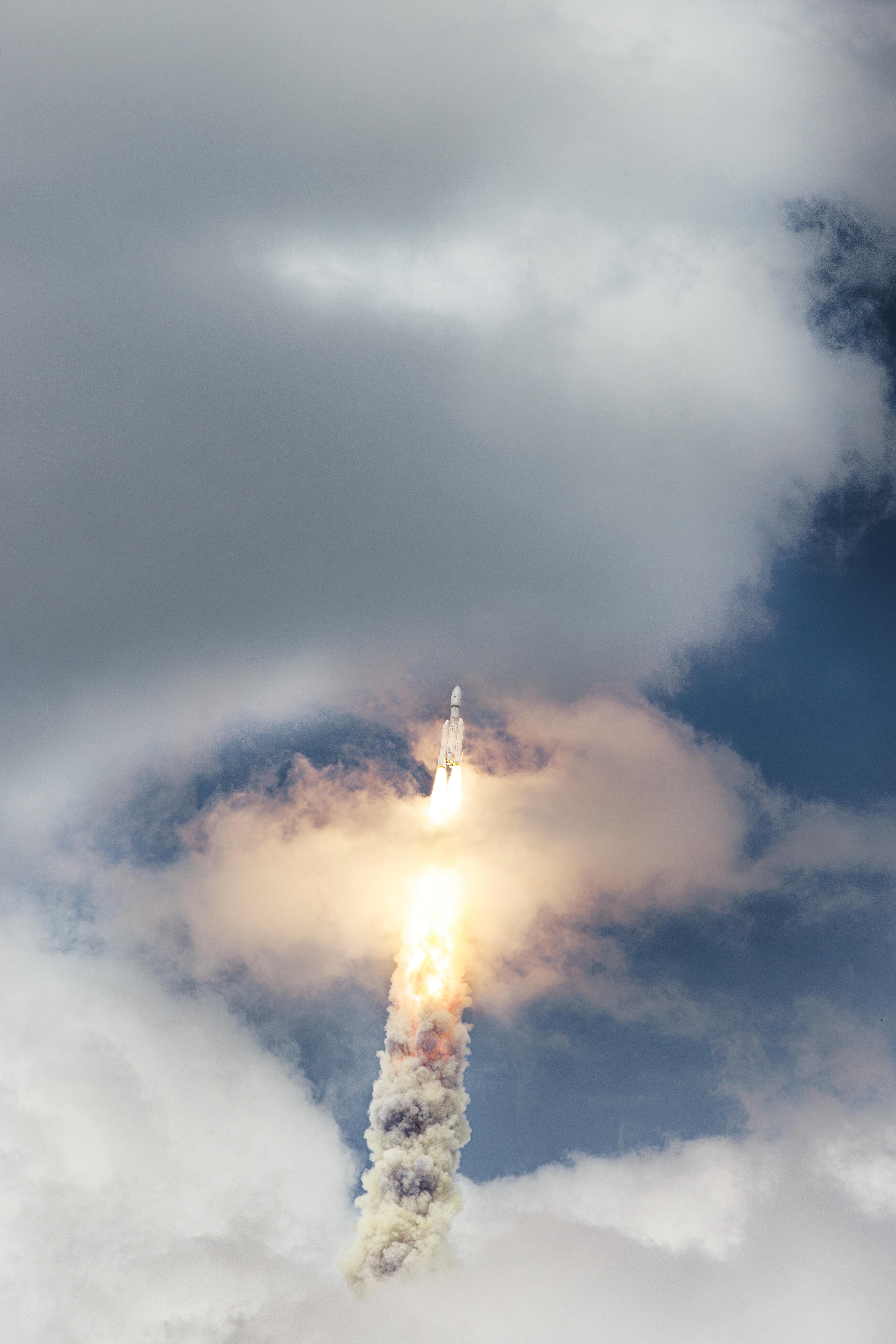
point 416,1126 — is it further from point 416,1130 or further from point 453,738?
point 453,738

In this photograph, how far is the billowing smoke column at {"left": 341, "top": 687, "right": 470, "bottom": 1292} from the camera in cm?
8588

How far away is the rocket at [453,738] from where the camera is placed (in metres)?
92.8

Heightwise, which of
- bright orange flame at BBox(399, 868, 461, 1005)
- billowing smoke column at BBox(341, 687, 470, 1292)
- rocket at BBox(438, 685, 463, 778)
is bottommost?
billowing smoke column at BBox(341, 687, 470, 1292)

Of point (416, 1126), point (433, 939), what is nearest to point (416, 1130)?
point (416, 1126)

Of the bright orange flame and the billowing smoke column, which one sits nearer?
the billowing smoke column

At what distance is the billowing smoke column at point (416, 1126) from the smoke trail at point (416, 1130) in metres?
0.08

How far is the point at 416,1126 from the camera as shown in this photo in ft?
281

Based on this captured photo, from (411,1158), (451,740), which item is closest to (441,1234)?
(411,1158)

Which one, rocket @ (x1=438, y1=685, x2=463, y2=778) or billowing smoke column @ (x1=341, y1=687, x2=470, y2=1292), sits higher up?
rocket @ (x1=438, y1=685, x2=463, y2=778)

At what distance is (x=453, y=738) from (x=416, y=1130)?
122 feet

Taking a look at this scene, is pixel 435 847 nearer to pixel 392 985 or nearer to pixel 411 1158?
pixel 392 985

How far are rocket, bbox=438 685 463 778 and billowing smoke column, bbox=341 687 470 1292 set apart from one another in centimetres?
61

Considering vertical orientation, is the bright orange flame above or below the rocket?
below

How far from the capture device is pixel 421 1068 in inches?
3408
